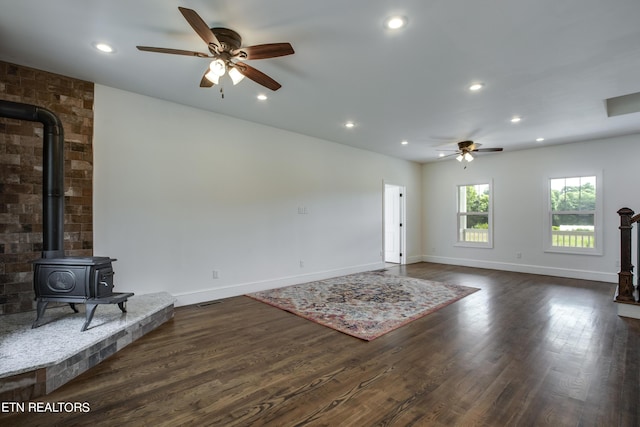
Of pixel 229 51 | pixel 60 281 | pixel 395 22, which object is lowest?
pixel 60 281

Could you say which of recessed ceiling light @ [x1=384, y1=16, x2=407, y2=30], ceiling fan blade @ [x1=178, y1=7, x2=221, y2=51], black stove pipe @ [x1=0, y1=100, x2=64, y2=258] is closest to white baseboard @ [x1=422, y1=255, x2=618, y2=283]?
recessed ceiling light @ [x1=384, y1=16, x2=407, y2=30]

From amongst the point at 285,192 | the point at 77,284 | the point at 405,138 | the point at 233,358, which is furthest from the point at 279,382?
the point at 405,138

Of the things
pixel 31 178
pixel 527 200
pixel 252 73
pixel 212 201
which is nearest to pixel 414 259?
pixel 527 200

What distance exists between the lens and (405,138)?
19.3 feet

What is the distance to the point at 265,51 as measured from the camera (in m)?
2.38

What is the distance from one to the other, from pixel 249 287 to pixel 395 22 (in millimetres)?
4075

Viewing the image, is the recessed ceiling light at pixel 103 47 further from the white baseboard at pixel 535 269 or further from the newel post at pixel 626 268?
the white baseboard at pixel 535 269

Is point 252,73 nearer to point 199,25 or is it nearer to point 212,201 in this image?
point 199,25

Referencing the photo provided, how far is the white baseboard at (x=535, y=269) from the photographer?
19.0 feet

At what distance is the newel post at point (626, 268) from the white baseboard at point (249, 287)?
4.17 meters

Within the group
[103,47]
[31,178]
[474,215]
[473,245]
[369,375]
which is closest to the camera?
[369,375]

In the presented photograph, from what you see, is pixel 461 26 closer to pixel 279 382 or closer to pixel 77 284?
pixel 279 382

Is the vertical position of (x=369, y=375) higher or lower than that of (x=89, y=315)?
lower

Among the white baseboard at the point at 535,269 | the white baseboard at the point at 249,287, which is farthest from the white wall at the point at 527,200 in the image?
the white baseboard at the point at 249,287
